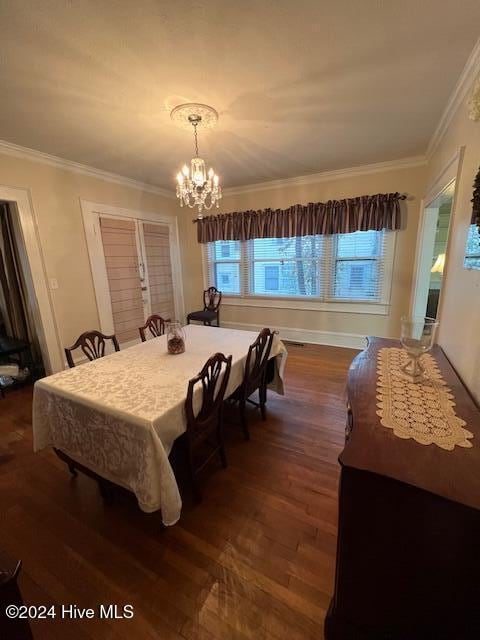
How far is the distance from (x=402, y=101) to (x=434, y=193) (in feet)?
3.40

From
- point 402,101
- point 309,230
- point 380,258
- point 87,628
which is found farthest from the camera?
point 309,230

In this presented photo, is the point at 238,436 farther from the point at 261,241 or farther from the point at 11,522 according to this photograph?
the point at 261,241

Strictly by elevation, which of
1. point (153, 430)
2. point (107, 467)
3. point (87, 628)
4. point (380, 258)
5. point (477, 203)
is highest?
point (477, 203)

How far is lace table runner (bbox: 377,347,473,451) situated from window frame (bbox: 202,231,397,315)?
258 centimetres

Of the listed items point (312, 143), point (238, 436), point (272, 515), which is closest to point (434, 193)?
point (312, 143)

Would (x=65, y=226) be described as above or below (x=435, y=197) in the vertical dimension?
below

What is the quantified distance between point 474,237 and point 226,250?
384cm

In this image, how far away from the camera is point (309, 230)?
3.94 metres

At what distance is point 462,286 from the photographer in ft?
5.17

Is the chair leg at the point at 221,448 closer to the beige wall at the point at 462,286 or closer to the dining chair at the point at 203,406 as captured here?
the dining chair at the point at 203,406

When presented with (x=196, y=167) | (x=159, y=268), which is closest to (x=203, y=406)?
(x=196, y=167)

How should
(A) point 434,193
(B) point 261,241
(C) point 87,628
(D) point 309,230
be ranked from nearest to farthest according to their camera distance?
(C) point 87,628 < (A) point 434,193 < (D) point 309,230 < (B) point 261,241

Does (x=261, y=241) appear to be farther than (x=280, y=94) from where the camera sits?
Answer: Yes

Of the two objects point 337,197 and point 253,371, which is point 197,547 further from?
point 337,197
